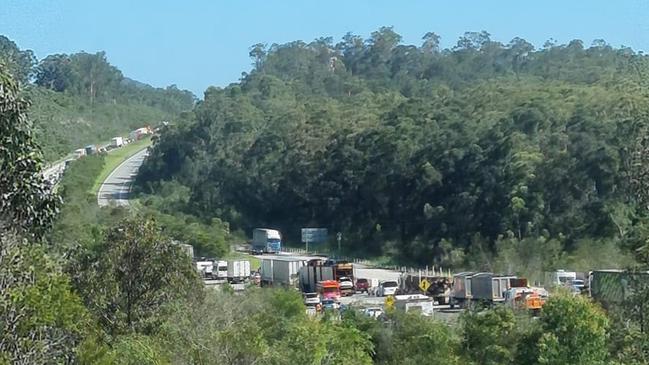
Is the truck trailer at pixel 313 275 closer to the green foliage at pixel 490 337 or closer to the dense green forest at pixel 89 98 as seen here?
the green foliage at pixel 490 337

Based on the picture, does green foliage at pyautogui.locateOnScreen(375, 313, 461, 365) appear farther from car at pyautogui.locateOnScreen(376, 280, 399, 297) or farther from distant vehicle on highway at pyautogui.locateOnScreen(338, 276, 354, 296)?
distant vehicle on highway at pyautogui.locateOnScreen(338, 276, 354, 296)

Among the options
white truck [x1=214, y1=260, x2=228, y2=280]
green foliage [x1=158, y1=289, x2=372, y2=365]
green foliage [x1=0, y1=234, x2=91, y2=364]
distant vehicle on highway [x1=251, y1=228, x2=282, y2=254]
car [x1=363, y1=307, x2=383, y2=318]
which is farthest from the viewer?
distant vehicle on highway [x1=251, y1=228, x2=282, y2=254]

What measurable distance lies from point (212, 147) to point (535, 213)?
37763 millimetres

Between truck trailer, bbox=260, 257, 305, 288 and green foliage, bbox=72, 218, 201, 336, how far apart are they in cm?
2309

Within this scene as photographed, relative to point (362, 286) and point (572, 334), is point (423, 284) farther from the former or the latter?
point (572, 334)

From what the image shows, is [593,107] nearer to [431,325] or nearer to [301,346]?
[431,325]

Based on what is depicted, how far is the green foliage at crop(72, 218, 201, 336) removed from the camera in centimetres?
1625

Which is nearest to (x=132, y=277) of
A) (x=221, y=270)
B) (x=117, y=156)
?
(x=221, y=270)

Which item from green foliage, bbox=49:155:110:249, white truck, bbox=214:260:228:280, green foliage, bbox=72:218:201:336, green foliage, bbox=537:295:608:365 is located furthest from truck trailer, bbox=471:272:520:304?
green foliage, bbox=72:218:201:336

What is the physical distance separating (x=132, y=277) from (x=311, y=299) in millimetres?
19253

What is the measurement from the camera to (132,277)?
1648 cm

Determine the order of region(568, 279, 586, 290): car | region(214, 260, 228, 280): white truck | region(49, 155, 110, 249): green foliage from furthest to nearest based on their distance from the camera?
region(214, 260, 228, 280): white truck < region(568, 279, 586, 290): car < region(49, 155, 110, 249): green foliage

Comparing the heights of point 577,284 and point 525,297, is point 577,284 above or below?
above

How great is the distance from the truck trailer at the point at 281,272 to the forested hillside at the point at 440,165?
7252mm
